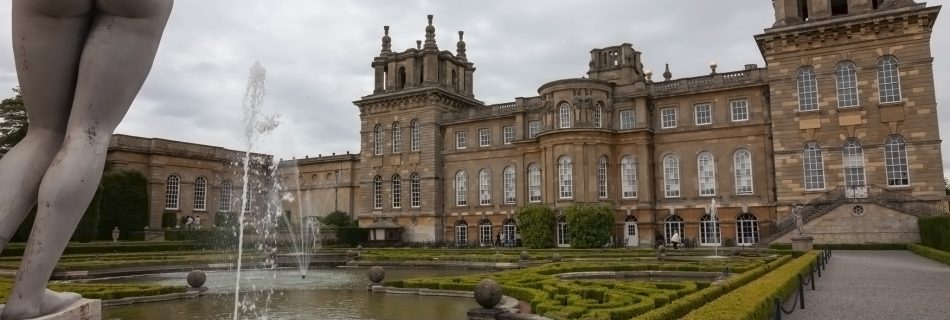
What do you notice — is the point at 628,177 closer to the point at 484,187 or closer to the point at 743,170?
the point at 743,170

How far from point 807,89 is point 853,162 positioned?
4.13 meters

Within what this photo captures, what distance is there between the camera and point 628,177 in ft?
121

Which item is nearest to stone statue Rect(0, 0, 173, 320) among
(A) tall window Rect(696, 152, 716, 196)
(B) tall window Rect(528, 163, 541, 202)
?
(A) tall window Rect(696, 152, 716, 196)

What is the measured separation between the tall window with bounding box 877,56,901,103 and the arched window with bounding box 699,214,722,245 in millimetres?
9803

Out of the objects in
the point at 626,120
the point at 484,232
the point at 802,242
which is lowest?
the point at 802,242

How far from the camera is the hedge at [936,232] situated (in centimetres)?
2102

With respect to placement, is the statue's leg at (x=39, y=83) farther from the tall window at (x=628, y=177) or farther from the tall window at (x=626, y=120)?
the tall window at (x=626, y=120)

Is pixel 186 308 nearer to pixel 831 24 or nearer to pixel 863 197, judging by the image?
pixel 863 197

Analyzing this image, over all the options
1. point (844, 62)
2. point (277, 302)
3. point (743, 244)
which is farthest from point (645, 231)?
point (277, 302)

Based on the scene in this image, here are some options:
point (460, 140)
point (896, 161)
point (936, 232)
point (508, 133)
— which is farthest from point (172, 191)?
point (936, 232)

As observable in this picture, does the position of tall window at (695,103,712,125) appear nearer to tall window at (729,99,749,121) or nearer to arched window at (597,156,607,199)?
tall window at (729,99,749,121)

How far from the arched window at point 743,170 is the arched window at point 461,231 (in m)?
16.9

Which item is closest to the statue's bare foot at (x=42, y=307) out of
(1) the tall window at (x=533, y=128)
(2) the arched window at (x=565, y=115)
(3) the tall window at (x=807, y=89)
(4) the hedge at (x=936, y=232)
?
(4) the hedge at (x=936, y=232)

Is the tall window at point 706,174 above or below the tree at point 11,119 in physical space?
below
